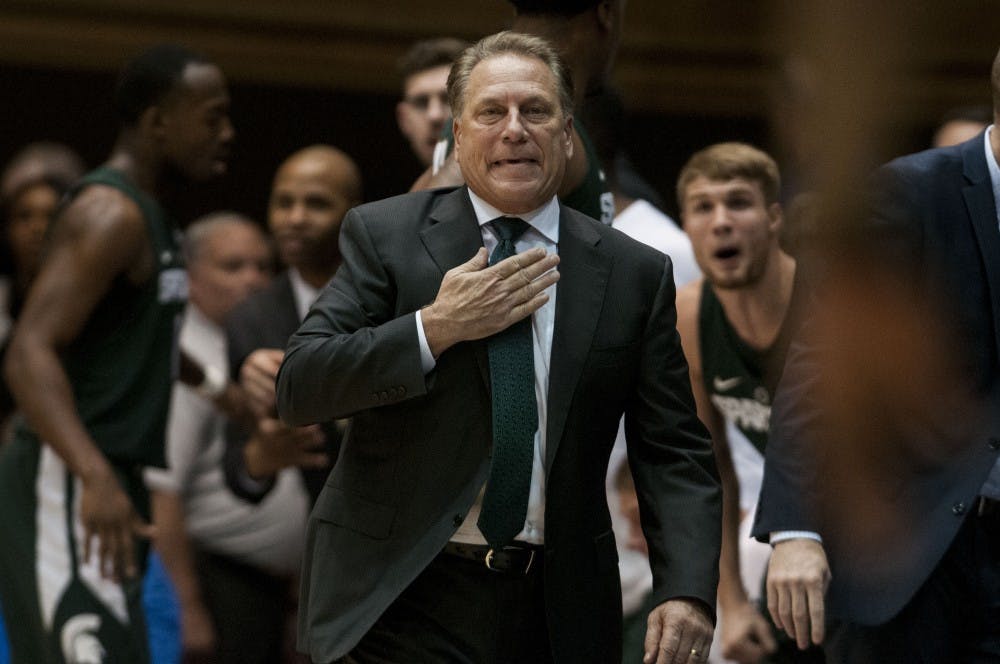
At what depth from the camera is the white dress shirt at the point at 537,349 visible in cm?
241

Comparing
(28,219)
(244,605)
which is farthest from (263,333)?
(28,219)

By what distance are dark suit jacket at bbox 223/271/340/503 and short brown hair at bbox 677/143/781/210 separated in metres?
1.26

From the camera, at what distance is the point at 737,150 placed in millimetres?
4062

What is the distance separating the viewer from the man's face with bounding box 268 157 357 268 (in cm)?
517

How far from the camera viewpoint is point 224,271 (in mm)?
6234

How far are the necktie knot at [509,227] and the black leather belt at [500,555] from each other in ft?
1.50

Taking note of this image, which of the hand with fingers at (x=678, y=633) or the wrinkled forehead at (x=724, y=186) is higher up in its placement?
the wrinkled forehead at (x=724, y=186)

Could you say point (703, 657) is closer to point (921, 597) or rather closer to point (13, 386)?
point (921, 597)

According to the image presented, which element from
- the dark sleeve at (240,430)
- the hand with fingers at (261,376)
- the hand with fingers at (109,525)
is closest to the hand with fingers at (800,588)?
the hand with fingers at (261,376)

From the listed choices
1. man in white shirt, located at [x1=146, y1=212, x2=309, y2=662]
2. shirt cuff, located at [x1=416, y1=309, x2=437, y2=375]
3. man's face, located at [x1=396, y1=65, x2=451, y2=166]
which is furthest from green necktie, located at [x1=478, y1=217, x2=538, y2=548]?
man in white shirt, located at [x1=146, y1=212, x2=309, y2=662]

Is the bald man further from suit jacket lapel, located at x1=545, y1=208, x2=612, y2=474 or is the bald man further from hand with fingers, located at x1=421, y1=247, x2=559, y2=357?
hand with fingers, located at x1=421, y1=247, x2=559, y2=357

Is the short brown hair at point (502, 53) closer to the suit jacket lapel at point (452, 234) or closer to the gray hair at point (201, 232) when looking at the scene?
the suit jacket lapel at point (452, 234)

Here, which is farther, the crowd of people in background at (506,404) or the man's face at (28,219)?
the man's face at (28,219)

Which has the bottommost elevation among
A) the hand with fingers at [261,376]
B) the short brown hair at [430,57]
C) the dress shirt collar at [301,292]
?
the hand with fingers at [261,376]
